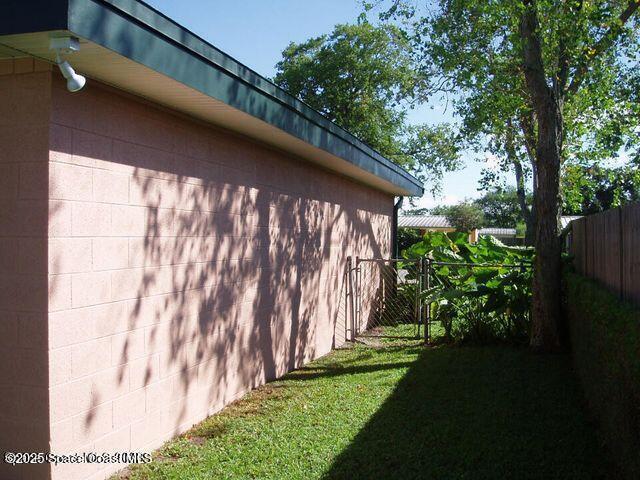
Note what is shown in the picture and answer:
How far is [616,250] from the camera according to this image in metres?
4.42

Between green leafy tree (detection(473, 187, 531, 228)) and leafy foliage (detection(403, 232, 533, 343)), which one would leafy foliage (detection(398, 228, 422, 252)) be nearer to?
leafy foliage (detection(403, 232, 533, 343))

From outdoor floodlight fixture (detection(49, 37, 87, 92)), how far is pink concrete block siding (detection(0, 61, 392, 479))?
333 millimetres

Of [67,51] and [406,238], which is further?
[406,238]

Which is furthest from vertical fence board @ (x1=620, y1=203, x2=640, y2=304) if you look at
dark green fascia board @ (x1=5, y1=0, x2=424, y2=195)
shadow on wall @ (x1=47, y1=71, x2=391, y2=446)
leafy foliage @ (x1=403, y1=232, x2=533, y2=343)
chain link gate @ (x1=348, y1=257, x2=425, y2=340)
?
chain link gate @ (x1=348, y1=257, x2=425, y2=340)

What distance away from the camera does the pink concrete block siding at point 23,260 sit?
11.7 feet

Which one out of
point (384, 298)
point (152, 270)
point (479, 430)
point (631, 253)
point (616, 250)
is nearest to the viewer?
point (631, 253)

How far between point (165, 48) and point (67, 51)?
2.55 ft

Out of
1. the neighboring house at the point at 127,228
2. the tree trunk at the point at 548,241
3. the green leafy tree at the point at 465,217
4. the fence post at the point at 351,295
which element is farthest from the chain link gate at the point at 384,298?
the green leafy tree at the point at 465,217

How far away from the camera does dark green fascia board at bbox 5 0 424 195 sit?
3.08 metres

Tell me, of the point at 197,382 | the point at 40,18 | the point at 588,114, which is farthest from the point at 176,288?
the point at 588,114

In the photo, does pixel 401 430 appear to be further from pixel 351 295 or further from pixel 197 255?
pixel 351 295

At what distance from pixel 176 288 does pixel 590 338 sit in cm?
358

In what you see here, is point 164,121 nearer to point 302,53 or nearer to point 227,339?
point 227,339

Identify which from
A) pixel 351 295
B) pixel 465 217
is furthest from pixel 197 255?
pixel 465 217
